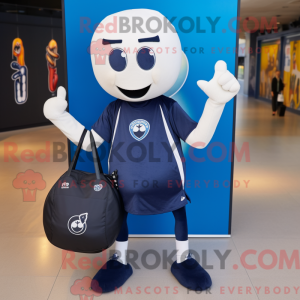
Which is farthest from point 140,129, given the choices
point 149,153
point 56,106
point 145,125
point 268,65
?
point 268,65

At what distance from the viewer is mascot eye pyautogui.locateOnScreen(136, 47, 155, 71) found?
197cm

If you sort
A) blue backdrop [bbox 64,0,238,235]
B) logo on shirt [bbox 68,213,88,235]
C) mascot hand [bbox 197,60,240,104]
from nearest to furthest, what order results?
1. mascot hand [bbox 197,60,240,104]
2. logo on shirt [bbox 68,213,88,235]
3. blue backdrop [bbox 64,0,238,235]

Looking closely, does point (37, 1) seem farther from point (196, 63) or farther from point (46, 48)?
point (196, 63)

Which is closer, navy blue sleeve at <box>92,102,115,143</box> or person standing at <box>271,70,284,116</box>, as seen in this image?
navy blue sleeve at <box>92,102,115,143</box>

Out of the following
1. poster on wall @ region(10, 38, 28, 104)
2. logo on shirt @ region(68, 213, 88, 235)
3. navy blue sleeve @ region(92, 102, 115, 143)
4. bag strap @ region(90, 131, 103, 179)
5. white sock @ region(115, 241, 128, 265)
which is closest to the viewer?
logo on shirt @ region(68, 213, 88, 235)

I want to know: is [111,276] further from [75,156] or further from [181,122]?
[181,122]

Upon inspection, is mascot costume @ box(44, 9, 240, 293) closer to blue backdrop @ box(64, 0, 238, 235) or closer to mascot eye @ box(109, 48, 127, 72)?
mascot eye @ box(109, 48, 127, 72)

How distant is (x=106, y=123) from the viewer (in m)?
2.29

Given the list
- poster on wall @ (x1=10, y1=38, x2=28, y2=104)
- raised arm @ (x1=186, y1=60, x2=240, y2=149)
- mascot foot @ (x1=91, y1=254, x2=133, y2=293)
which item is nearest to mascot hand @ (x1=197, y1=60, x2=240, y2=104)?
raised arm @ (x1=186, y1=60, x2=240, y2=149)

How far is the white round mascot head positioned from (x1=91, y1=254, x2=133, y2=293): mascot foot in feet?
3.37

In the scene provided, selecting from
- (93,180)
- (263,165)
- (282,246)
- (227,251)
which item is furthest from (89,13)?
(263,165)

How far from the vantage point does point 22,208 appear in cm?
352

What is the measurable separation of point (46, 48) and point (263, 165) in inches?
232

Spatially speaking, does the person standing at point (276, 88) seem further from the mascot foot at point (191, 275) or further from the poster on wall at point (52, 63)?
the mascot foot at point (191, 275)
